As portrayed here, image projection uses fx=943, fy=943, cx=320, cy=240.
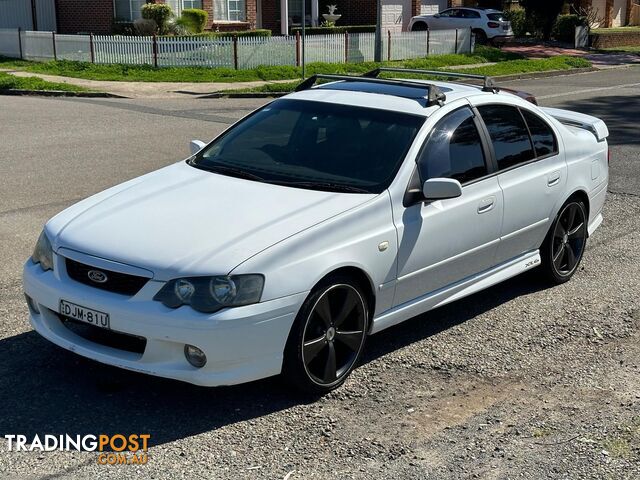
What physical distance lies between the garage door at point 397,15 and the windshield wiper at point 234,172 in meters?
36.6

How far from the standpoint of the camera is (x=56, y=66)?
83.3 feet

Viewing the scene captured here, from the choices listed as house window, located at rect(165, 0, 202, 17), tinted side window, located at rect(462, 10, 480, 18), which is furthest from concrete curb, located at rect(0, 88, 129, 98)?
tinted side window, located at rect(462, 10, 480, 18)

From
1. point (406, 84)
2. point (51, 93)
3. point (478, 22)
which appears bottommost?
point (51, 93)

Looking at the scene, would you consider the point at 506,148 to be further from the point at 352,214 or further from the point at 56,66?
the point at 56,66

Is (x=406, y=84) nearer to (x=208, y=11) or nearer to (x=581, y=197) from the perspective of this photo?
(x=581, y=197)

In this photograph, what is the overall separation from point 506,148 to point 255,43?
65.5 ft

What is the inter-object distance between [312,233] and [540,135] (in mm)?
2741

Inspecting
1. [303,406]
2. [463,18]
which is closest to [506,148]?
[303,406]

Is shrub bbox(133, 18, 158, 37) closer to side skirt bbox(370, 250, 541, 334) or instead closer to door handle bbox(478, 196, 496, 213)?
side skirt bbox(370, 250, 541, 334)

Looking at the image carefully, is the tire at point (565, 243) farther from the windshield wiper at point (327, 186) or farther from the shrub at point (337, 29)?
the shrub at point (337, 29)

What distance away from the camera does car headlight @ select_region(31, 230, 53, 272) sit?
210 inches

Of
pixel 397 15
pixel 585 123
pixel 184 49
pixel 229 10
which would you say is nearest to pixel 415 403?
pixel 585 123

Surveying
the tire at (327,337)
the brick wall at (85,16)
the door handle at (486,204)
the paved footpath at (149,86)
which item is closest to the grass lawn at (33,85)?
the paved footpath at (149,86)

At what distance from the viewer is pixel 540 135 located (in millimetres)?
7156
